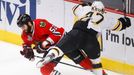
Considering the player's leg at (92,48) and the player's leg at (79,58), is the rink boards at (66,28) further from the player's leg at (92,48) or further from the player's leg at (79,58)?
the player's leg at (92,48)

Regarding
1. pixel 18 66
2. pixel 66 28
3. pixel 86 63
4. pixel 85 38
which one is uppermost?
pixel 85 38

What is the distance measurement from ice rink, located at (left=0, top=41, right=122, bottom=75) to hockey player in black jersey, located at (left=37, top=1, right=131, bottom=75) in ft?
2.26

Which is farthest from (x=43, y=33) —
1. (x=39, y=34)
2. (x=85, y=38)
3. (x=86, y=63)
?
(x=86, y=63)

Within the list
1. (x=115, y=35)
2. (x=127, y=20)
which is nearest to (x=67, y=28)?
(x=115, y=35)

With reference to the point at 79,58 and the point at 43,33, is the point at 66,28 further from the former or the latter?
the point at 43,33

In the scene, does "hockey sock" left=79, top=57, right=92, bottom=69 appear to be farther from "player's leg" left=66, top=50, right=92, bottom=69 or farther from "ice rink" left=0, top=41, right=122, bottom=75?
"ice rink" left=0, top=41, right=122, bottom=75

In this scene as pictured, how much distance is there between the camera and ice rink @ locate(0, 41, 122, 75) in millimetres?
5480

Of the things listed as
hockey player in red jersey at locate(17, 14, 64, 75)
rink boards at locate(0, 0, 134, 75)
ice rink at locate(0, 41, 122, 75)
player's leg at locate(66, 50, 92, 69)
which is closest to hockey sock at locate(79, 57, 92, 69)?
player's leg at locate(66, 50, 92, 69)

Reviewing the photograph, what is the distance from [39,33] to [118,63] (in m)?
1.15

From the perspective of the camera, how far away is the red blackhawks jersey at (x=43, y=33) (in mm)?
4729

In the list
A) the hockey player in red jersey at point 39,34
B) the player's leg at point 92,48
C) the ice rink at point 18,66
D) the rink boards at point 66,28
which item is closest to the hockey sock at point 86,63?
the player's leg at point 92,48

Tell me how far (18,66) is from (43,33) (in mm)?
1119

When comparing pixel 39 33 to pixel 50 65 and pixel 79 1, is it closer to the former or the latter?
pixel 50 65

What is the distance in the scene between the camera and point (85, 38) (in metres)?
4.70
